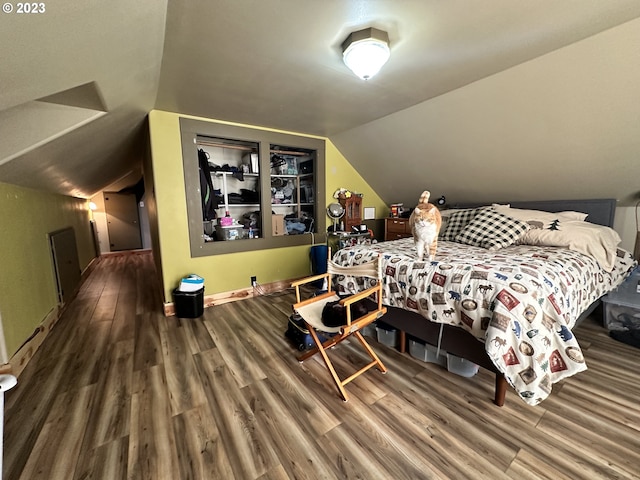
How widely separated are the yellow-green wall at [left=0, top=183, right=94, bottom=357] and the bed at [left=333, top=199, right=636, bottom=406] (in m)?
2.60

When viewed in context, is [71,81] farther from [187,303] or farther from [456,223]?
[456,223]

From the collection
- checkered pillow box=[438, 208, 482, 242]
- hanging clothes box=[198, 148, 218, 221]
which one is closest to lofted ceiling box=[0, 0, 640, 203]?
checkered pillow box=[438, 208, 482, 242]

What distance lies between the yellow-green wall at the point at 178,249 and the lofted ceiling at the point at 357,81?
1.03 ft

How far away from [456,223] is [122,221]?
26.8 feet

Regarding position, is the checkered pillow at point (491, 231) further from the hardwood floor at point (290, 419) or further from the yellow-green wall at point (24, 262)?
the yellow-green wall at point (24, 262)

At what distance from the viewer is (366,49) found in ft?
5.36

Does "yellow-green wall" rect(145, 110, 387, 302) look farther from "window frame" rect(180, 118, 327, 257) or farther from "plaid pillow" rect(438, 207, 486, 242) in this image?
"plaid pillow" rect(438, 207, 486, 242)

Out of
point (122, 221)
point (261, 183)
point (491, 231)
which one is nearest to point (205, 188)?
point (261, 183)

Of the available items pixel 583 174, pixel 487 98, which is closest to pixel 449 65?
pixel 487 98

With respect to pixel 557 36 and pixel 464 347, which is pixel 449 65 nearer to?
pixel 557 36

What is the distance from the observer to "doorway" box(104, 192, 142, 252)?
693cm

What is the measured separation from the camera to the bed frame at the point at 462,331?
1602 millimetres

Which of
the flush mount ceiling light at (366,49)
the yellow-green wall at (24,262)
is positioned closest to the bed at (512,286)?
the flush mount ceiling light at (366,49)

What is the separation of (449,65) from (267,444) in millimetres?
2831
